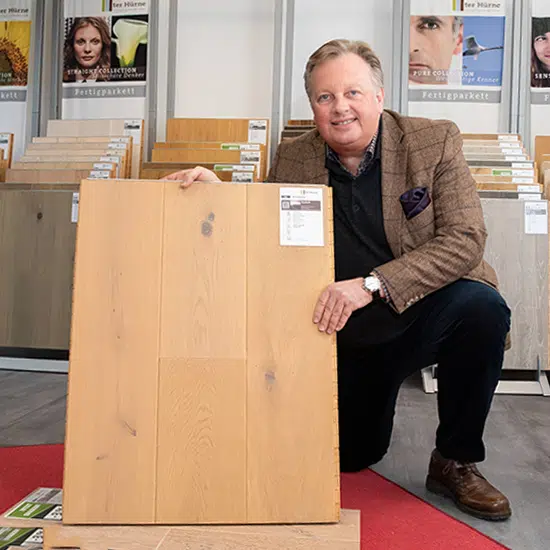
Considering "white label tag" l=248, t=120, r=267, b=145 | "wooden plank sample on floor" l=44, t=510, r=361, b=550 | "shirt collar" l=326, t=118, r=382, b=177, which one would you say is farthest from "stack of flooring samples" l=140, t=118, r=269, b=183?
"wooden plank sample on floor" l=44, t=510, r=361, b=550

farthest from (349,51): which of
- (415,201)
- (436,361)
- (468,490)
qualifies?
(468,490)

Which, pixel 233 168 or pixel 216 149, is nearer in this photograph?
pixel 233 168

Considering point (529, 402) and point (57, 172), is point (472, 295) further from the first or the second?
point (57, 172)

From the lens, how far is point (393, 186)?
153 cm

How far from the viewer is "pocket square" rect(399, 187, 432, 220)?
150 cm

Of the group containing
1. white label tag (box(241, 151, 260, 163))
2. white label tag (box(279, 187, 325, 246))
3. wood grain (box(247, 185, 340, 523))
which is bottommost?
wood grain (box(247, 185, 340, 523))

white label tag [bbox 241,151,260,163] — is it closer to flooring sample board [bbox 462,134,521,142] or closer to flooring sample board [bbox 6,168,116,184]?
flooring sample board [bbox 6,168,116,184]

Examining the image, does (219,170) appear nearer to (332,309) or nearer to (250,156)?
(250,156)

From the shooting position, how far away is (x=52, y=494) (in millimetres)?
1406

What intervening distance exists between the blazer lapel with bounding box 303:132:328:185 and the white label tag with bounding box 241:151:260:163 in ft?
5.93

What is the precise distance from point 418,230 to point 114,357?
76 cm

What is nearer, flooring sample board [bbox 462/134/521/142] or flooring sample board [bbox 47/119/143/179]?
flooring sample board [bbox 462/134/521/142]

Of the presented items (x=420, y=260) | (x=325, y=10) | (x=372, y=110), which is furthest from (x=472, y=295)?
(x=325, y=10)

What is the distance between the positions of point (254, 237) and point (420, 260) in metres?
0.40
